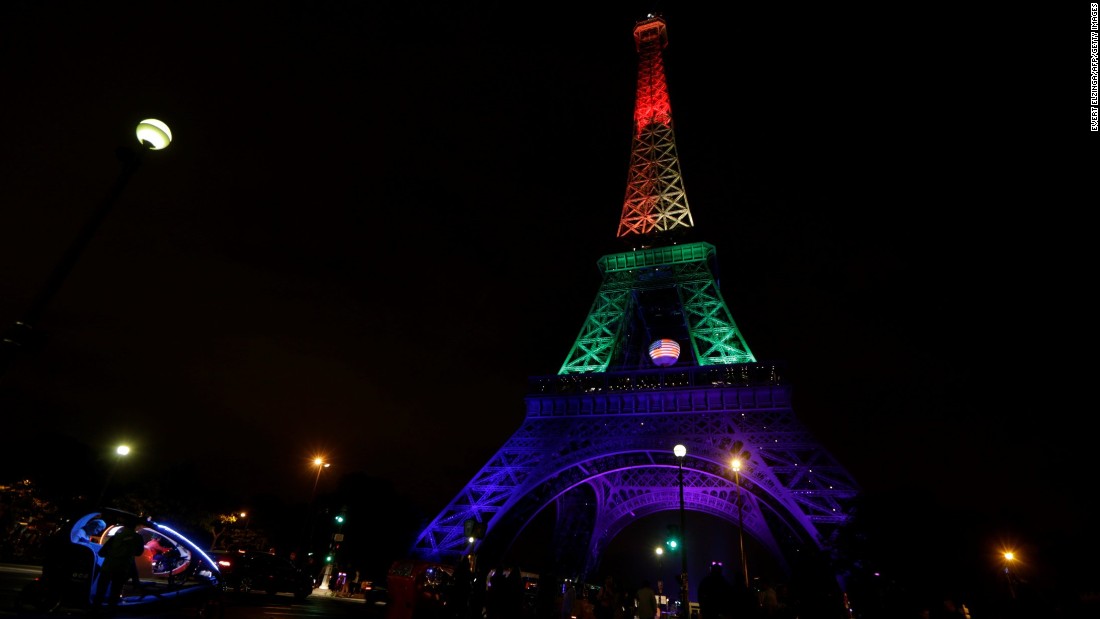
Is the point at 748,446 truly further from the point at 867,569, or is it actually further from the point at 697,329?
the point at 697,329

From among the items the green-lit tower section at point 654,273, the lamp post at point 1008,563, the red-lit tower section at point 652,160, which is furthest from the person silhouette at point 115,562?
the red-lit tower section at point 652,160

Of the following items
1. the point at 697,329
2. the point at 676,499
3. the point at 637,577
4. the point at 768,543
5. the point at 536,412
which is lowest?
the point at 637,577

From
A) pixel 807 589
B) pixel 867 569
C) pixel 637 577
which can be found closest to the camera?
pixel 807 589

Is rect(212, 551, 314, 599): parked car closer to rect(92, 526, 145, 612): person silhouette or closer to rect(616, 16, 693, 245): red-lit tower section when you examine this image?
rect(92, 526, 145, 612): person silhouette

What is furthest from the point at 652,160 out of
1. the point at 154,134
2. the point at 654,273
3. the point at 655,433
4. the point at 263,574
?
the point at 154,134

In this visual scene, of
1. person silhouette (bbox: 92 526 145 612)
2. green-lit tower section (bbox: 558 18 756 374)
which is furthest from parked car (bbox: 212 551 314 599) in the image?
green-lit tower section (bbox: 558 18 756 374)

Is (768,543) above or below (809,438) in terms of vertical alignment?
below

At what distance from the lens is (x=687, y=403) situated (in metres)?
31.7

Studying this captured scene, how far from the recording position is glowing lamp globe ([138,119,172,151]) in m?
7.40

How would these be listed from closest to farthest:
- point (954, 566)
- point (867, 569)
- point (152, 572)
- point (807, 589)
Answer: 1. point (807, 589)
2. point (152, 572)
3. point (954, 566)
4. point (867, 569)

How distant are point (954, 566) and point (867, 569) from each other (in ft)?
10.1

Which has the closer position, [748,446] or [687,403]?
[748,446]

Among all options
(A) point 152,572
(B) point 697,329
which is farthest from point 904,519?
(A) point 152,572

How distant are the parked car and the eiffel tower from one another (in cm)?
663
